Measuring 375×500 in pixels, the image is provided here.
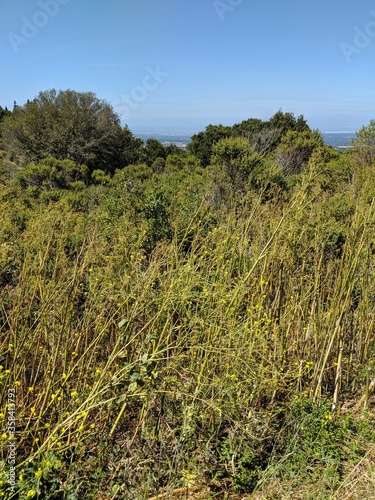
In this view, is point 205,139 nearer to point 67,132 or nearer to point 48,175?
point 67,132

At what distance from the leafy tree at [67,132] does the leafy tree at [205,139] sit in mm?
5223

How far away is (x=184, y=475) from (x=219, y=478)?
12.6 inches

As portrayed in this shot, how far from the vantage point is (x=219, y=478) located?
6.27 feet

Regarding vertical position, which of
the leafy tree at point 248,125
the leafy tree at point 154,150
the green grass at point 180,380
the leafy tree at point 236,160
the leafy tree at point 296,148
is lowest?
the green grass at point 180,380

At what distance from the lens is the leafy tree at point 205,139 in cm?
2484

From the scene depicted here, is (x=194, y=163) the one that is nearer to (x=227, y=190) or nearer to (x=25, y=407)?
(x=227, y=190)

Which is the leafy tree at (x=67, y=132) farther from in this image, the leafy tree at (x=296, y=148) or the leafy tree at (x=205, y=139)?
the leafy tree at (x=296, y=148)

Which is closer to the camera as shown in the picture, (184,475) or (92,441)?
(184,475)

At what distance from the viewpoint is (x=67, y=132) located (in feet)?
65.1

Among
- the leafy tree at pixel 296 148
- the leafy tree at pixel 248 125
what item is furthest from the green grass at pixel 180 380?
the leafy tree at pixel 248 125

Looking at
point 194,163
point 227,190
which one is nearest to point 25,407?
point 227,190

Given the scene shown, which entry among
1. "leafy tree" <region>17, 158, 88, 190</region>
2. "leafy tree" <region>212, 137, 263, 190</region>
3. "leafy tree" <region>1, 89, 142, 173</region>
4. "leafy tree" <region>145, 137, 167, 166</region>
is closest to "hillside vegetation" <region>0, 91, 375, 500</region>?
"leafy tree" <region>212, 137, 263, 190</region>

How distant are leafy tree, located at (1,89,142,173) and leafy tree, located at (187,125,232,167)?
5.22m

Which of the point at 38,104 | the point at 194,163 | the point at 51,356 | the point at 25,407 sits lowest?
the point at 25,407
